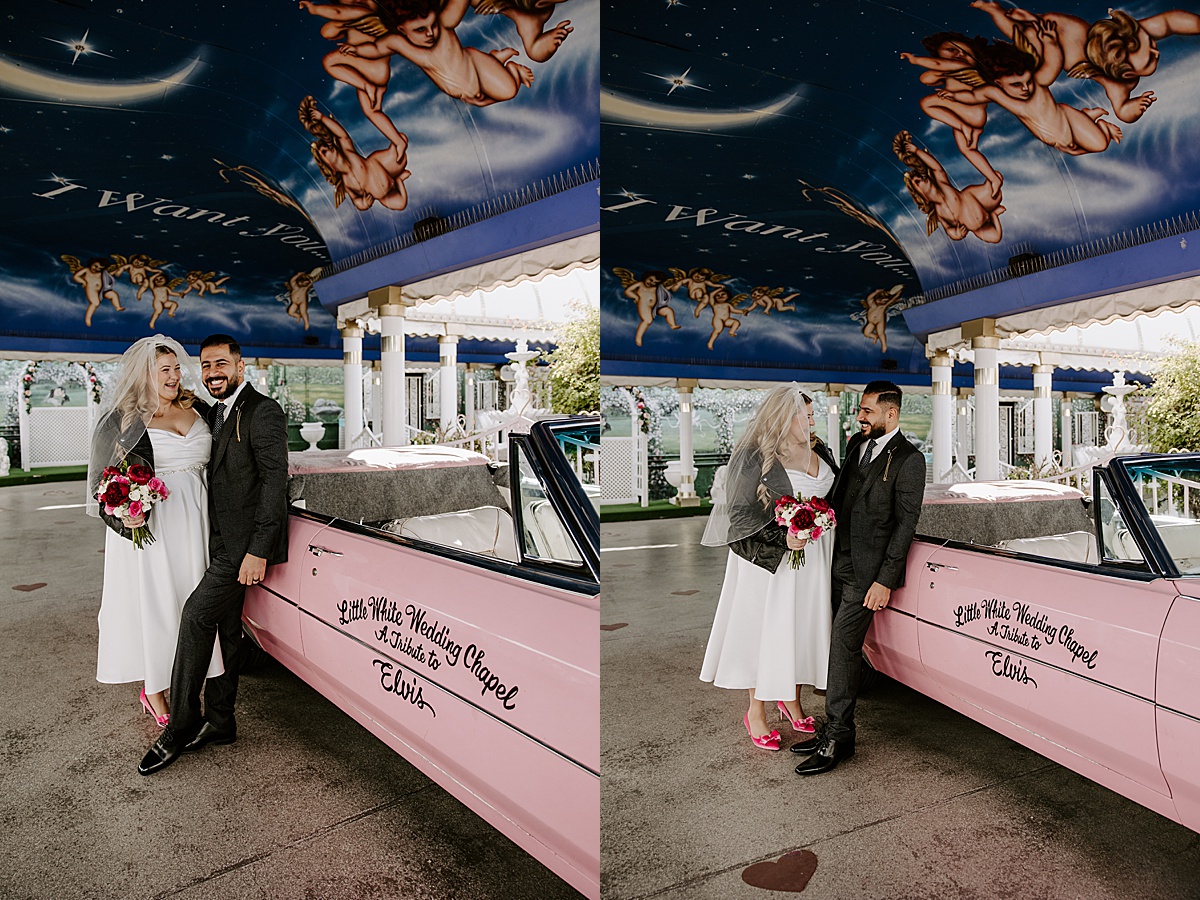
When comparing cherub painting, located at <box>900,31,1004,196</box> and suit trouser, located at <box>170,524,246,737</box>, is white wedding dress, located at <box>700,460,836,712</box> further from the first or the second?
cherub painting, located at <box>900,31,1004,196</box>

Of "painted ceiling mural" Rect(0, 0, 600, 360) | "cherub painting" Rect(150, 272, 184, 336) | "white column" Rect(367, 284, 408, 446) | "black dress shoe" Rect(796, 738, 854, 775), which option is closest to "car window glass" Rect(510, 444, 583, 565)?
"black dress shoe" Rect(796, 738, 854, 775)

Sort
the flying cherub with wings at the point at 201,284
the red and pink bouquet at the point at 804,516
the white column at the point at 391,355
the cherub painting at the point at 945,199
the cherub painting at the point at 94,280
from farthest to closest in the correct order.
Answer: the white column at the point at 391,355
the flying cherub with wings at the point at 201,284
the cherub painting at the point at 94,280
the cherub painting at the point at 945,199
the red and pink bouquet at the point at 804,516

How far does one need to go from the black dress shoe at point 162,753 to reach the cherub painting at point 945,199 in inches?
136

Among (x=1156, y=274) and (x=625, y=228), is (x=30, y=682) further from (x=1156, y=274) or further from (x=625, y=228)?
(x=1156, y=274)

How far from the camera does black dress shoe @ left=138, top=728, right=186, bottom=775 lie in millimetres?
2199

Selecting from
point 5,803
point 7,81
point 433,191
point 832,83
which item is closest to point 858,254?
point 832,83

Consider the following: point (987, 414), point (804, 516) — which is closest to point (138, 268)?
point (804, 516)

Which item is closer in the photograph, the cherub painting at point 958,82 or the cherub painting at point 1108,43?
the cherub painting at point 1108,43

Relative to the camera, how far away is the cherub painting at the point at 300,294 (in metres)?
5.27

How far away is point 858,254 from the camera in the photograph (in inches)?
158

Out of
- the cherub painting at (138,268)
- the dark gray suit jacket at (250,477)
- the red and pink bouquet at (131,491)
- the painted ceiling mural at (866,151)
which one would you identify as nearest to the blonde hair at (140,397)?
the red and pink bouquet at (131,491)

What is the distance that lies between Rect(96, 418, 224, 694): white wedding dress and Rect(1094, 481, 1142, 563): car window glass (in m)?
2.58

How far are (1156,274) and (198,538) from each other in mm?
3363

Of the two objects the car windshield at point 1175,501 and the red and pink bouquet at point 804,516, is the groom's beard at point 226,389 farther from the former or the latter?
the car windshield at point 1175,501
